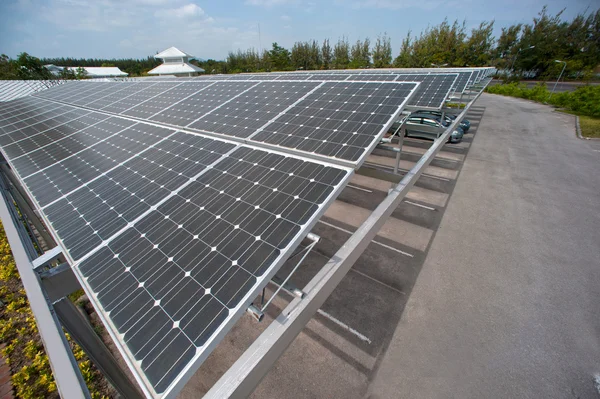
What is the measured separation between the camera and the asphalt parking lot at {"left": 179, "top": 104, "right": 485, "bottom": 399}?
636cm

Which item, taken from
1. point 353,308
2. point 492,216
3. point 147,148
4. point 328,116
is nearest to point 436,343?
point 353,308

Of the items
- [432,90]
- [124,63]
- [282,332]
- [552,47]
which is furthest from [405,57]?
[124,63]

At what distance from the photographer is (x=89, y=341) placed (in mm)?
4277

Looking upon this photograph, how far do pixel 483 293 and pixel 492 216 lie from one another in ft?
19.6

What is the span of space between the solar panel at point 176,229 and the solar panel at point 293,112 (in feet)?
2.36

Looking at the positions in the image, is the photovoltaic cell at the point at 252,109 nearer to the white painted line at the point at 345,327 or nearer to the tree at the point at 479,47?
the white painted line at the point at 345,327

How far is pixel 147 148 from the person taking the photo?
7.71m

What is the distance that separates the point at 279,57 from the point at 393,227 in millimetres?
83943

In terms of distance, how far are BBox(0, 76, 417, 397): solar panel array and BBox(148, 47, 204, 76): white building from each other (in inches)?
2515

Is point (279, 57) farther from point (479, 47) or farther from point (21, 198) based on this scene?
point (21, 198)

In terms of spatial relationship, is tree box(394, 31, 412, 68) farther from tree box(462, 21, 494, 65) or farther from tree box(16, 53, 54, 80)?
tree box(16, 53, 54, 80)

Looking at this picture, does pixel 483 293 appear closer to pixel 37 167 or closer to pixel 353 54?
pixel 37 167

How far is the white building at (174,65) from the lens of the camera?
62753 mm

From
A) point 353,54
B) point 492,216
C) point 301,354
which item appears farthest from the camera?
point 353,54
